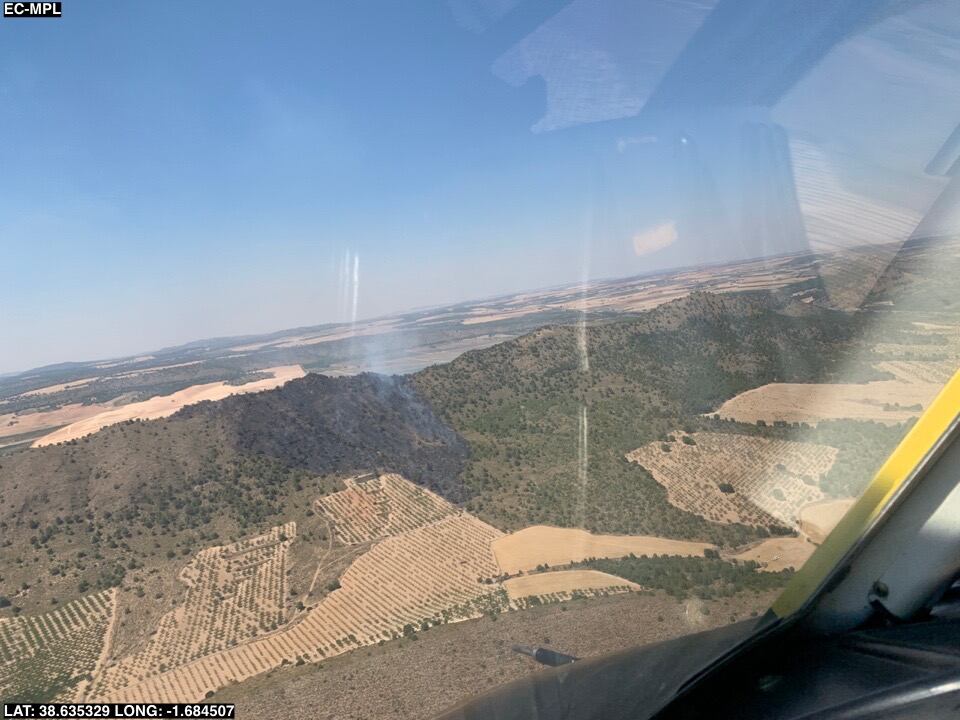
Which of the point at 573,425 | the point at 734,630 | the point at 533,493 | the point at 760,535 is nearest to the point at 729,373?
the point at 573,425

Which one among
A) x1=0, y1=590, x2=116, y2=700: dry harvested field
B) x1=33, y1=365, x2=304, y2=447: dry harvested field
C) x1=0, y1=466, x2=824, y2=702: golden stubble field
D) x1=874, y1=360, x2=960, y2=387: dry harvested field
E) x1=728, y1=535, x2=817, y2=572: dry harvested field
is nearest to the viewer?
x1=874, y1=360, x2=960, y2=387: dry harvested field

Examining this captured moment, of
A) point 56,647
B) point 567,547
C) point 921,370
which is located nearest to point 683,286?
point 567,547

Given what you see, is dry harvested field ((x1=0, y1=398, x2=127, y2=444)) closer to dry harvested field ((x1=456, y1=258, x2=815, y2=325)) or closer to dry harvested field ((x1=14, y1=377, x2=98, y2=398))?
dry harvested field ((x1=14, y1=377, x2=98, y2=398))

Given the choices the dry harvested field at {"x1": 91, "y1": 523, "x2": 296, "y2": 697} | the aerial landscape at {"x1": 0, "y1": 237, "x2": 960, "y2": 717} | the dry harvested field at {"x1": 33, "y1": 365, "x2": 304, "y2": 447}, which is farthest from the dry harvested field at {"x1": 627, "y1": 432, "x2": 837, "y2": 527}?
the dry harvested field at {"x1": 33, "y1": 365, "x2": 304, "y2": 447}

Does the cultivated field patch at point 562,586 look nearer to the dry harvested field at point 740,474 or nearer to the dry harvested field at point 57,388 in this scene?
the dry harvested field at point 740,474

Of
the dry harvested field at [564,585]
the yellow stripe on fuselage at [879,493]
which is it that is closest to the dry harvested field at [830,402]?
the yellow stripe on fuselage at [879,493]

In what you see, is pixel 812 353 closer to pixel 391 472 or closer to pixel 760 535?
pixel 760 535

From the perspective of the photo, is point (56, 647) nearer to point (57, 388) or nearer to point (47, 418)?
point (47, 418)
